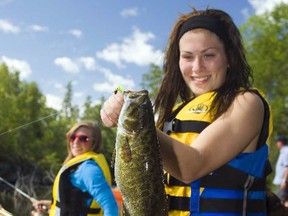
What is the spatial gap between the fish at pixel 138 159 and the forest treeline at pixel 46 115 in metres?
15.2

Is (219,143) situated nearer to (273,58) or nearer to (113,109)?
(113,109)

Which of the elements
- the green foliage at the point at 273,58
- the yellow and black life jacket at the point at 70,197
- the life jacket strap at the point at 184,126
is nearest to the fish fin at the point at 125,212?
the life jacket strap at the point at 184,126

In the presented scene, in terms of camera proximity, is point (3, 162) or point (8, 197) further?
point (3, 162)

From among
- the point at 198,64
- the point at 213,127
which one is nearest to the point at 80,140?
the point at 198,64

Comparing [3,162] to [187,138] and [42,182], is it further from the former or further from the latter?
[187,138]

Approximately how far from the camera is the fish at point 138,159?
6.14 ft

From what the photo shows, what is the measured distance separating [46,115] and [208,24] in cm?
4894

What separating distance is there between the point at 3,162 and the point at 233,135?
45.0 metres

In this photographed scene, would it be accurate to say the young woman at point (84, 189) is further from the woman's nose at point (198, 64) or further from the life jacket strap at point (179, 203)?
the woman's nose at point (198, 64)

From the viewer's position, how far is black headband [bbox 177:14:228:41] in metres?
2.50

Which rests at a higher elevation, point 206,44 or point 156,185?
point 206,44

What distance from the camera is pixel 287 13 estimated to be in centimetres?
3155

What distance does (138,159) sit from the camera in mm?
1867

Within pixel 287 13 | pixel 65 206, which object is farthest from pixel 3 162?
pixel 65 206
